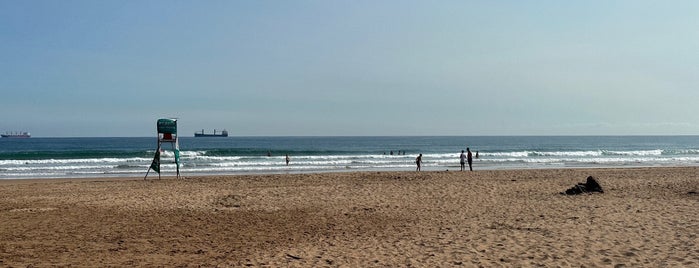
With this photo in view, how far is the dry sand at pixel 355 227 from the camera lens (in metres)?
7.98

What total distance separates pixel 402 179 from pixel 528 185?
5387 mm

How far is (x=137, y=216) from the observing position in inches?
486

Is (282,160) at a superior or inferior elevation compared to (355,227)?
superior

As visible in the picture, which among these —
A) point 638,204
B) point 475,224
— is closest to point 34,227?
point 475,224

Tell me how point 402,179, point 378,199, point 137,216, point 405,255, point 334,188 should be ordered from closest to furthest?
point 405,255 < point 137,216 < point 378,199 < point 334,188 < point 402,179

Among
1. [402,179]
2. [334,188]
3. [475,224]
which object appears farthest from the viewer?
[402,179]

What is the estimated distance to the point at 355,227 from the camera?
35.3 feet

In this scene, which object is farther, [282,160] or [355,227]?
[282,160]

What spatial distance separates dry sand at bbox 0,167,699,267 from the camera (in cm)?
798

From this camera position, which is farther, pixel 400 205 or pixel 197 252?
pixel 400 205

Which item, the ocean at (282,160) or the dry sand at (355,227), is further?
the ocean at (282,160)

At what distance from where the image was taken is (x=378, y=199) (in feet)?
50.1

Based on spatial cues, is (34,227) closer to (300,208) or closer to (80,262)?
(80,262)

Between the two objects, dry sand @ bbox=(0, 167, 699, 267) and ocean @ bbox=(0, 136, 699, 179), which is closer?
dry sand @ bbox=(0, 167, 699, 267)
